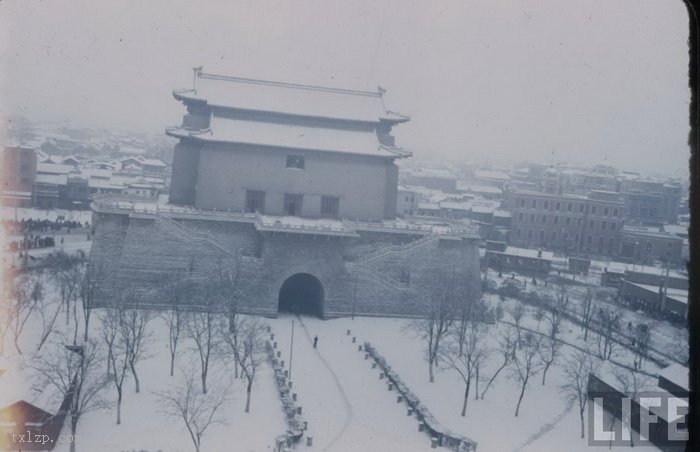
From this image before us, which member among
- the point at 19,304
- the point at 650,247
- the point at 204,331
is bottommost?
the point at 204,331

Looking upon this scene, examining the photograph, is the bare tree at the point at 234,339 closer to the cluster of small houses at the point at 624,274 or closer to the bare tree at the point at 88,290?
the bare tree at the point at 88,290

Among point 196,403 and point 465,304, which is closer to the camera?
point 196,403

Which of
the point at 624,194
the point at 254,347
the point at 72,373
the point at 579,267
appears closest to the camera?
the point at 72,373

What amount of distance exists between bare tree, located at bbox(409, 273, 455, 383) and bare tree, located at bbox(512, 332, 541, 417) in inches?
92.1

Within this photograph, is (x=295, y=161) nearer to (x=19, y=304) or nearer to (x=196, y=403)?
(x=19, y=304)

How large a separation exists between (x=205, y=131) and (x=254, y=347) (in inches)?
445

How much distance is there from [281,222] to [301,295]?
3561mm

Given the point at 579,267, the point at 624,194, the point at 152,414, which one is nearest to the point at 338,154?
the point at 152,414

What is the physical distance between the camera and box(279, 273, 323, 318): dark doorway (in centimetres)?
2475

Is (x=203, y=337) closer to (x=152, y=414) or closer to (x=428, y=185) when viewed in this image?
(x=152, y=414)

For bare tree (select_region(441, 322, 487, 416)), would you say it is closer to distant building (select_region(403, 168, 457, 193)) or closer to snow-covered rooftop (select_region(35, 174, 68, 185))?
snow-covered rooftop (select_region(35, 174, 68, 185))

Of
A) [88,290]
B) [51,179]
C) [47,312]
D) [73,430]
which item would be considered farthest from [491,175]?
[73,430]

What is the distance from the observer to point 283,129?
26.6 m

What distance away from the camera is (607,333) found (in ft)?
68.3
